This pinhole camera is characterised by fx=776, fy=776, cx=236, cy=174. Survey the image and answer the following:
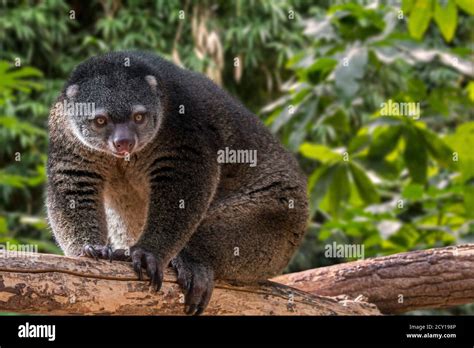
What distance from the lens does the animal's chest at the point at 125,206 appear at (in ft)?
17.8

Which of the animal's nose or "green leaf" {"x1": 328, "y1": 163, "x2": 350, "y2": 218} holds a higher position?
the animal's nose

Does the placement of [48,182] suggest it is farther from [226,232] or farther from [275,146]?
[275,146]

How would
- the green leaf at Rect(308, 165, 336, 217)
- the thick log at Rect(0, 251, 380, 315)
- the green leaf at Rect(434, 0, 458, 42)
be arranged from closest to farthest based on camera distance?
the thick log at Rect(0, 251, 380, 315) < the green leaf at Rect(434, 0, 458, 42) < the green leaf at Rect(308, 165, 336, 217)

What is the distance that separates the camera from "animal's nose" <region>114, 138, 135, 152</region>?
4.97 metres

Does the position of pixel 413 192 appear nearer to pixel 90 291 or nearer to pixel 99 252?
pixel 99 252

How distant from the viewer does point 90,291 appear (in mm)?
4344

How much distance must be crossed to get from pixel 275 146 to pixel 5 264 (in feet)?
7.78

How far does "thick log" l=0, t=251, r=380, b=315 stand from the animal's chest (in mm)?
888

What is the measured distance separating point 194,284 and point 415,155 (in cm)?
314

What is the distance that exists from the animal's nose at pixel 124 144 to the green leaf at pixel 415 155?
303 centimetres

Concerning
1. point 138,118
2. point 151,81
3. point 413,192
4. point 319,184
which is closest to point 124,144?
point 138,118

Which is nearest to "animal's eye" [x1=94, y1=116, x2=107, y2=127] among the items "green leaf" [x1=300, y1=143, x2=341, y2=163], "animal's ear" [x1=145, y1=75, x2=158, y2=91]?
"animal's ear" [x1=145, y1=75, x2=158, y2=91]

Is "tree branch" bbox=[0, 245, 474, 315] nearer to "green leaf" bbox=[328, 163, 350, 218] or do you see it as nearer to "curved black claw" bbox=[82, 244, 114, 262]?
"curved black claw" bbox=[82, 244, 114, 262]

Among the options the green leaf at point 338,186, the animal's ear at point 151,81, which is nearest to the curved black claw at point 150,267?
the animal's ear at point 151,81
